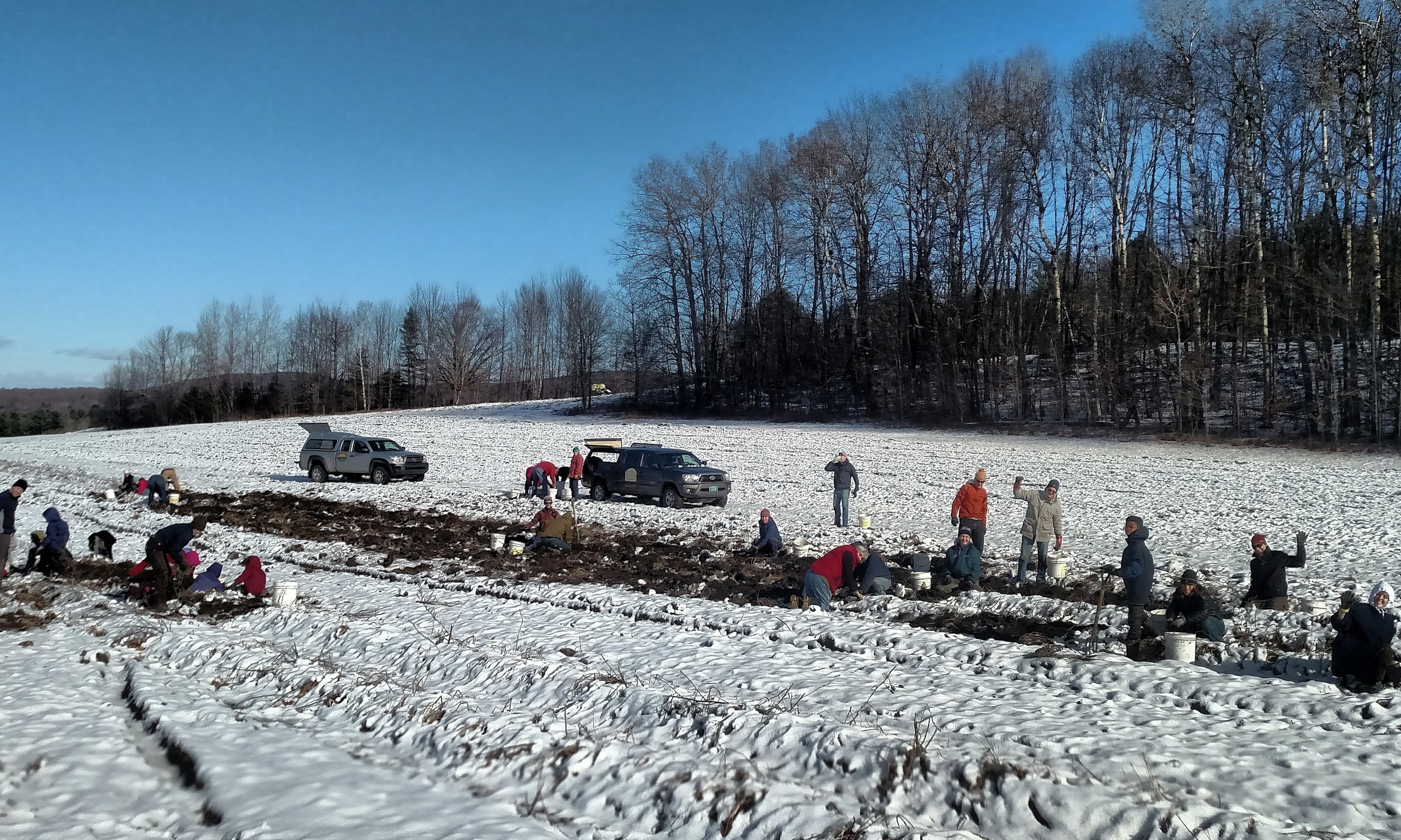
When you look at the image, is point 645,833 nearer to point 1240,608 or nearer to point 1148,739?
point 1148,739

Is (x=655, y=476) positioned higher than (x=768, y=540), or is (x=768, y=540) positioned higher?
(x=655, y=476)

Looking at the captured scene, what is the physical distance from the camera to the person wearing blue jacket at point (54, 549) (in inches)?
595

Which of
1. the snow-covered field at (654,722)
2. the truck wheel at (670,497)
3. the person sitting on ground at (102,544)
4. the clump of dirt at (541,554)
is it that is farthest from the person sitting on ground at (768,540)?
the person sitting on ground at (102,544)

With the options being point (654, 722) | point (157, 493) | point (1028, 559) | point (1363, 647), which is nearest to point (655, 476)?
point (1028, 559)

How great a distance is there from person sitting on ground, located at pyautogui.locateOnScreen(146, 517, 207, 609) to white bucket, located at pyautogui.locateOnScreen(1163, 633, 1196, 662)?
42.9 feet

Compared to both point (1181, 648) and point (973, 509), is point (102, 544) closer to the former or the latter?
point (973, 509)

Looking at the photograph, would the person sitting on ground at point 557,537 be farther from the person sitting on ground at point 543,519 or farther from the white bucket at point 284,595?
the white bucket at point 284,595

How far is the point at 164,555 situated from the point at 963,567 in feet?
40.1

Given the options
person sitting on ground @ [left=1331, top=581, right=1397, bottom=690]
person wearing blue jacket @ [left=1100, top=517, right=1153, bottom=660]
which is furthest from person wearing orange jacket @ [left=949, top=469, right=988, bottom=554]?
person sitting on ground @ [left=1331, top=581, right=1397, bottom=690]

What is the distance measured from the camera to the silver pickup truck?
2983 cm

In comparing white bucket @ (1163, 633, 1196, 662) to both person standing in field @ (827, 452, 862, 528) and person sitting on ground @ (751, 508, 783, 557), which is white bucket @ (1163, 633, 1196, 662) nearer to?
person sitting on ground @ (751, 508, 783, 557)

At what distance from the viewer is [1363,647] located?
762 cm

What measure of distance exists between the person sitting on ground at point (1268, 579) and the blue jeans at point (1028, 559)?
2879 mm

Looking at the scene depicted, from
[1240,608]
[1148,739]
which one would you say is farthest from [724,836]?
[1240,608]
